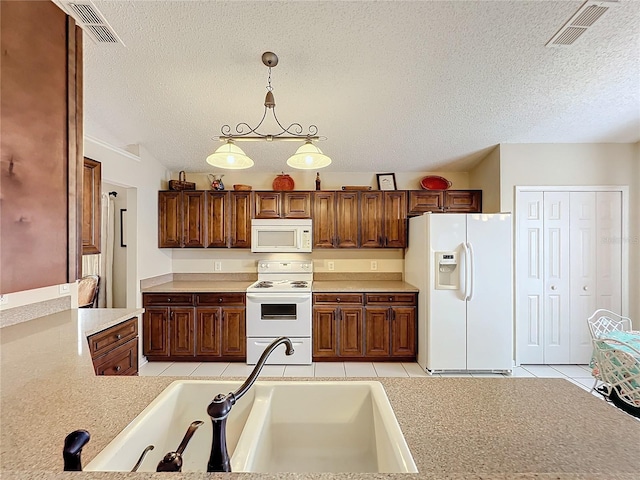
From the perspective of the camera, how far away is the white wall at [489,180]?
139 inches

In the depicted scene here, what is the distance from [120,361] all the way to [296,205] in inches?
98.7

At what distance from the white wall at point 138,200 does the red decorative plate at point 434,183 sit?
11.6 feet

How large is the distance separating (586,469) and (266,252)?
3.57 meters

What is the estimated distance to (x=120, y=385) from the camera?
42.8 inches

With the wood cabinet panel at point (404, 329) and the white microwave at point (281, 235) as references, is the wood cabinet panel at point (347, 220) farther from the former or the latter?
the wood cabinet panel at point (404, 329)

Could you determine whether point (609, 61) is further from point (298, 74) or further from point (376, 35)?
point (298, 74)

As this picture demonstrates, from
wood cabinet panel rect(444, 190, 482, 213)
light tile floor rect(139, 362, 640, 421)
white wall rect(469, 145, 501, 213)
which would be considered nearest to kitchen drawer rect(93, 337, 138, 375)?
light tile floor rect(139, 362, 640, 421)

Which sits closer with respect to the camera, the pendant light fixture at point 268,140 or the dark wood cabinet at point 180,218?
the pendant light fixture at point 268,140

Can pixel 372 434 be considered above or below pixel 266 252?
below

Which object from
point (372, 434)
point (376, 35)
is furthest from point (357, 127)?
point (372, 434)

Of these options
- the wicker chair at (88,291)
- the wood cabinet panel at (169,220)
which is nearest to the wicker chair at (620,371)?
the wood cabinet panel at (169,220)

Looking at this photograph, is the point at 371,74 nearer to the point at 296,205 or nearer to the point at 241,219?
the point at 296,205

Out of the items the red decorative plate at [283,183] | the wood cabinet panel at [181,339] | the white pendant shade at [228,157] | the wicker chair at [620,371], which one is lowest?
the wood cabinet panel at [181,339]

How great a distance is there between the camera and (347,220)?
394 centimetres
